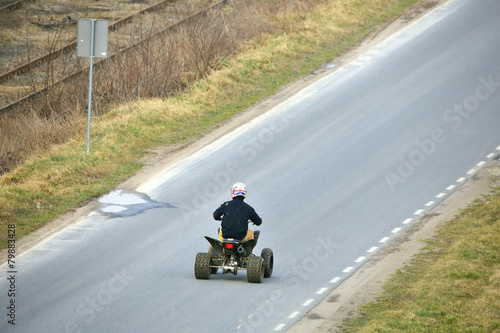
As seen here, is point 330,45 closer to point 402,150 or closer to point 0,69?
point 402,150

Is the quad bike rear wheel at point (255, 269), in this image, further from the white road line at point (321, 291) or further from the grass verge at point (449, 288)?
the grass verge at point (449, 288)

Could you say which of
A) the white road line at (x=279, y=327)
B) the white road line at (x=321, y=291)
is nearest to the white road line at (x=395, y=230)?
the white road line at (x=321, y=291)

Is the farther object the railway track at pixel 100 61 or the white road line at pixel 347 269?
the railway track at pixel 100 61

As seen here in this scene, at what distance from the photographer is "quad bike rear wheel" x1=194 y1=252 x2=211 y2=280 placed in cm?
1097

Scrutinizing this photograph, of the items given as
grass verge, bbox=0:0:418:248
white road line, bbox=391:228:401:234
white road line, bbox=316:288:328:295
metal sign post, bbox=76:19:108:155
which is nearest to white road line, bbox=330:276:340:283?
white road line, bbox=316:288:328:295

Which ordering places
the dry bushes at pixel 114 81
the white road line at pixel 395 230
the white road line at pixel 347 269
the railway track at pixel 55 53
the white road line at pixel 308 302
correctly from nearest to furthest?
1. the white road line at pixel 308 302
2. the white road line at pixel 347 269
3. the white road line at pixel 395 230
4. the dry bushes at pixel 114 81
5. the railway track at pixel 55 53

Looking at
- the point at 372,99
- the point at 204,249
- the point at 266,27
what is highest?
the point at 266,27

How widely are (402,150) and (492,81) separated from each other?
20.2ft

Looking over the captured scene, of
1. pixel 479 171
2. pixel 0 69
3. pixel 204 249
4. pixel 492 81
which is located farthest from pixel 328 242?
pixel 0 69

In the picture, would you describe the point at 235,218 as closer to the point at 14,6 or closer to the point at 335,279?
the point at 335,279

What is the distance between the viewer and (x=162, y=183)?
16.0 m

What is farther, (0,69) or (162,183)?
(0,69)

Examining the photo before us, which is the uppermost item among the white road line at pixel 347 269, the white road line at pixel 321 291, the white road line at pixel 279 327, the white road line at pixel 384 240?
the white road line at pixel 279 327

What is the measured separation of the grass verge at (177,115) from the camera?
14695 millimetres
